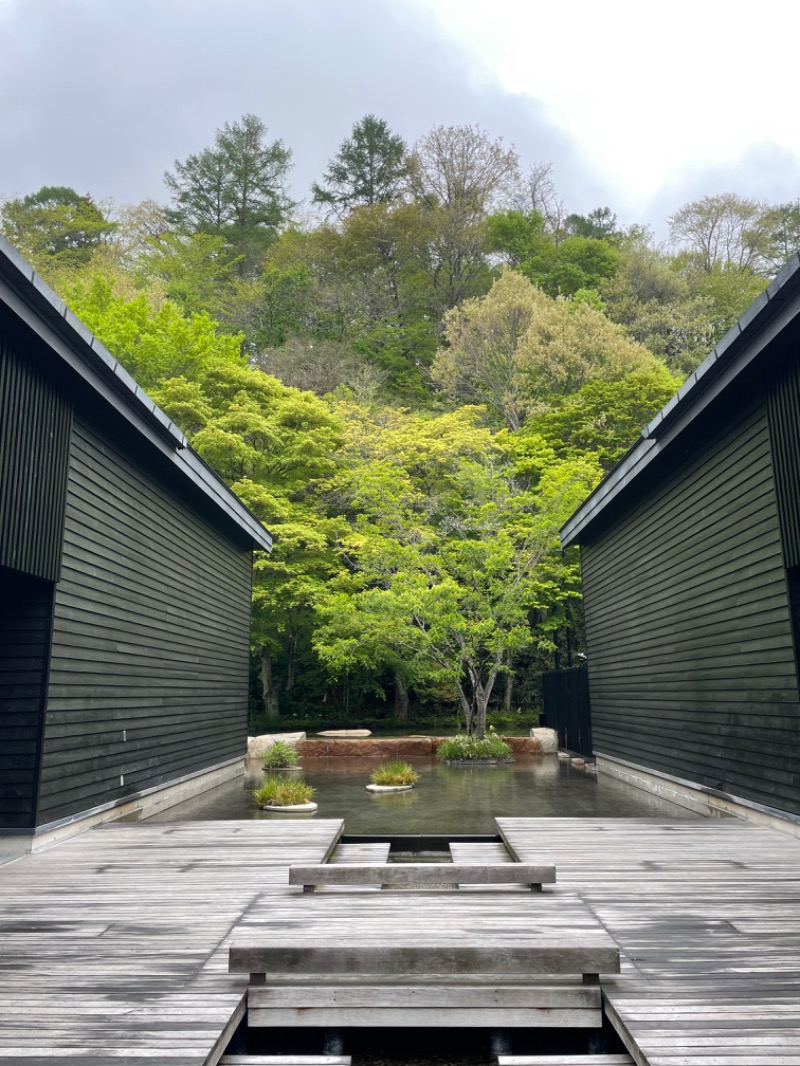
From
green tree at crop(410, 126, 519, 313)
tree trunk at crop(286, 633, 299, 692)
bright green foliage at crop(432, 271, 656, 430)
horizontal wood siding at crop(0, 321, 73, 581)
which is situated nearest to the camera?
horizontal wood siding at crop(0, 321, 73, 581)

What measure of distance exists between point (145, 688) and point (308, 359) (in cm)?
1970

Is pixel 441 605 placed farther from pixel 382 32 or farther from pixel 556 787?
pixel 382 32

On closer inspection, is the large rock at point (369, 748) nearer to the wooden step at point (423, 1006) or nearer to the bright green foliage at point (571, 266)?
the wooden step at point (423, 1006)

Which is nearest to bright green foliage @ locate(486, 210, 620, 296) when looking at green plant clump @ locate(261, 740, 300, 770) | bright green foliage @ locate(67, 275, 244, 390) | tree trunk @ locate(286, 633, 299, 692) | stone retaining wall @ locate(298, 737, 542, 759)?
bright green foliage @ locate(67, 275, 244, 390)

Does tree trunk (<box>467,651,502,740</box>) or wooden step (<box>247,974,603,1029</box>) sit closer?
wooden step (<box>247,974,603,1029</box>)

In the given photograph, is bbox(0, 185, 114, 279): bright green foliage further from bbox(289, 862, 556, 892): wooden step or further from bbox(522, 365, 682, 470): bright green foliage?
bbox(289, 862, 556, 892): wooden step

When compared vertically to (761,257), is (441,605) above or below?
below

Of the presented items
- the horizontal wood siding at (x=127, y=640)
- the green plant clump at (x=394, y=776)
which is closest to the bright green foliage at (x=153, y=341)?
the horizontal wood siding at (x=127, y=640)

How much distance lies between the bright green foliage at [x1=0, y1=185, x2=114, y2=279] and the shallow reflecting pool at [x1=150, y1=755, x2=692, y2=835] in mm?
24103

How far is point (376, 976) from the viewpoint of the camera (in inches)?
135

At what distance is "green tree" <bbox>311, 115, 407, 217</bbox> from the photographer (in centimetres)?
3788

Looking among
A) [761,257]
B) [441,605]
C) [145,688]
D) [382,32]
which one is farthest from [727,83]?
[145,688]

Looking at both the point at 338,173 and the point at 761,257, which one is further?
the point at 338,173

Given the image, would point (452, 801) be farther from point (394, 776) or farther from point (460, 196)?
point (460, 196)
